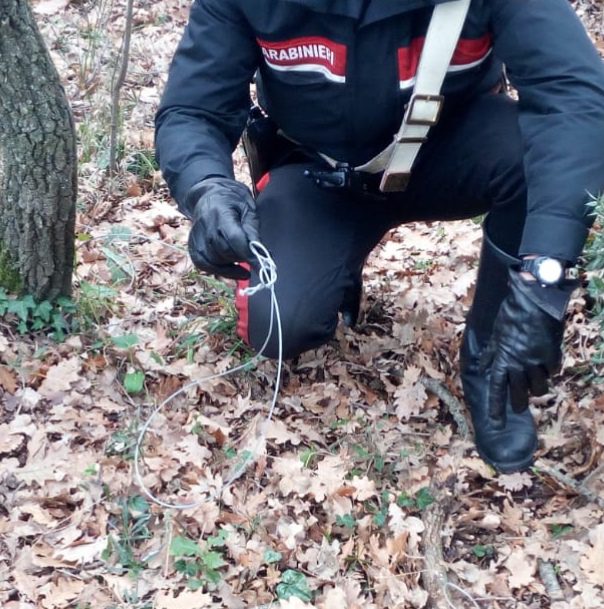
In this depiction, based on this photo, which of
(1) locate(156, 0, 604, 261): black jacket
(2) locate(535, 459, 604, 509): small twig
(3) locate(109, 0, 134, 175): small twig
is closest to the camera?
(1) locate(156, 0, 604, 261): black jacket

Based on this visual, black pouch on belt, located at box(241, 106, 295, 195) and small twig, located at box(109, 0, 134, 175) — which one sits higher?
black pouch on belt, located at box(241, 106, 295, 195)

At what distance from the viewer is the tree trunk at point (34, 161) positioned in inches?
104

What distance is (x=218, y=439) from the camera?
9.16 feet

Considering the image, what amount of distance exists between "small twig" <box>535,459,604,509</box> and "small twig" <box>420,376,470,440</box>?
0.94ft

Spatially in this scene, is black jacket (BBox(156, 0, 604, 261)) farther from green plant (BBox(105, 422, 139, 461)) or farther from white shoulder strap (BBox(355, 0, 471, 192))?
green plant (BBox(105, 422, 139, 461))

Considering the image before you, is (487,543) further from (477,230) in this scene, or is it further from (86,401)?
(477,230)

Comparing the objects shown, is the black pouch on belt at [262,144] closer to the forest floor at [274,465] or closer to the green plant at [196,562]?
the forest floor at [274,465]

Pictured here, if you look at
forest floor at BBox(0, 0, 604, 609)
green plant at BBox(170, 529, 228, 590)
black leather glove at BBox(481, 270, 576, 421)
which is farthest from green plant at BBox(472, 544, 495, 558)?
green plant at BBox(170, 529, 228, 590)

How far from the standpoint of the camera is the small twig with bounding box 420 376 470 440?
9.42 feet

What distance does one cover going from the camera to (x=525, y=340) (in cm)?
222

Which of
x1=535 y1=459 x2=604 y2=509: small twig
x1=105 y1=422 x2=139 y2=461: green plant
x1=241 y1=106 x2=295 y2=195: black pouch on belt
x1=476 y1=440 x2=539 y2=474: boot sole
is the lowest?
x1=105 y1=422 x2=139 y2=461: green plant

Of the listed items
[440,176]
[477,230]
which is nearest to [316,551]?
[440,176]

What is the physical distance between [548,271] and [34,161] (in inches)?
67.1

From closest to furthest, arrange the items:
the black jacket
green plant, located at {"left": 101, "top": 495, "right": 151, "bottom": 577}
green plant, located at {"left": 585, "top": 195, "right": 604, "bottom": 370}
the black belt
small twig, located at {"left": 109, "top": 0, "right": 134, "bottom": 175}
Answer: green plant, located at {"left": 585, "top": 195, "right": 604, "bottom": 370} → the black jacket → green plant, located at {"left": 101, "top": 495, "right": 151, "bottom": 577} → the black belt → small twig, located at {"left": 109, "top": 0, "right": 134, "bottom": 175}
